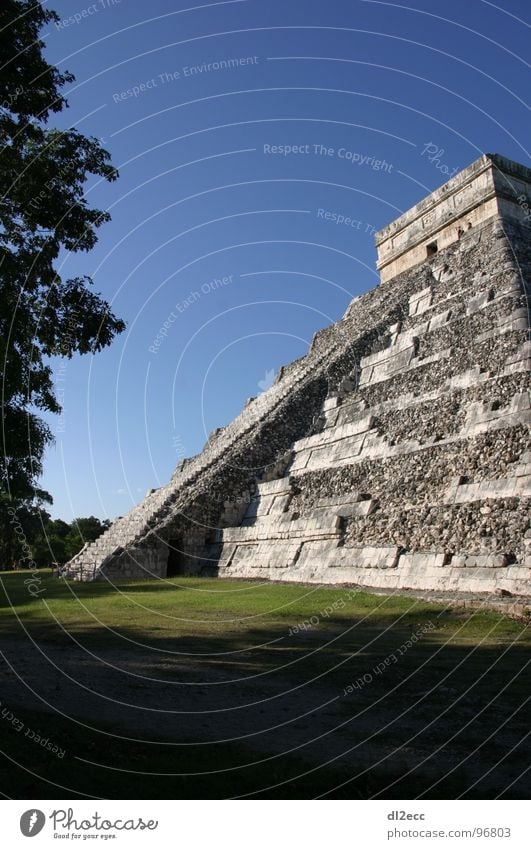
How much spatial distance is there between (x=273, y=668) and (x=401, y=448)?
25.8 ft

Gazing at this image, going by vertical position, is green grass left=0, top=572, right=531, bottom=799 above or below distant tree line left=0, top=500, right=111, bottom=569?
below

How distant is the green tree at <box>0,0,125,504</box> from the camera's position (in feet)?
25.3

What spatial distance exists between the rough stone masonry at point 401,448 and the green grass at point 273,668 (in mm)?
1257

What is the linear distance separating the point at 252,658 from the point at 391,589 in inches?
188

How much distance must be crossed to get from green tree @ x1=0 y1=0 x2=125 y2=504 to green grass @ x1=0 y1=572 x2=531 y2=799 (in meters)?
3.21

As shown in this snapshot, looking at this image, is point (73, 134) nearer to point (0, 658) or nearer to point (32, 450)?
point (32, 450)

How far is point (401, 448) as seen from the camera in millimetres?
13781

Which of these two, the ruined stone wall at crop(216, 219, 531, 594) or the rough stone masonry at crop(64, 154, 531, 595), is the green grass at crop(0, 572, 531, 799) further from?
the rough stone masonry at crop(64, 154, 531, 595)

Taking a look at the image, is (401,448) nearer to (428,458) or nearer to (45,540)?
(428,458)

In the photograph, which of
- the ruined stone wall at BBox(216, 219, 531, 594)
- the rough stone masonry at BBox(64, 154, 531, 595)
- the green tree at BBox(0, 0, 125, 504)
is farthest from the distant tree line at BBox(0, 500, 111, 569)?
the green tree at BBox(0, 0, 125, 504)

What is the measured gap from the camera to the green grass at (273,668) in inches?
136

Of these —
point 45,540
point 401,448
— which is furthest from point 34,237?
point 45,540

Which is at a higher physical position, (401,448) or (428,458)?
(401,448)

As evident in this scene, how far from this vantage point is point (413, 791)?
3414mm
